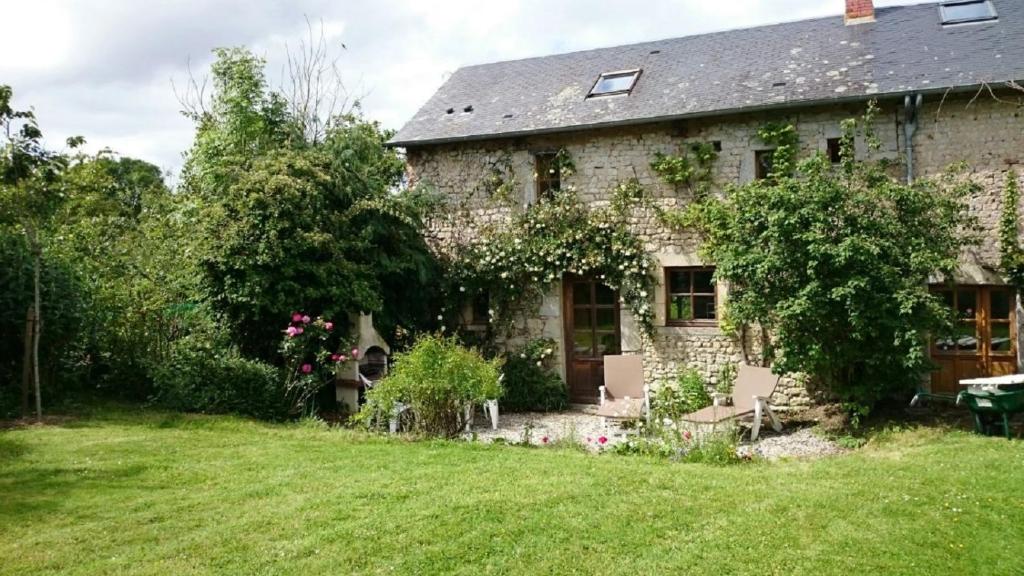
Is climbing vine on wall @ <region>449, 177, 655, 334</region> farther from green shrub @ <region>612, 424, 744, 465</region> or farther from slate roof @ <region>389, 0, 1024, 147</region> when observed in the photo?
green shrub @ <region>612, 424, 744, 465</region>

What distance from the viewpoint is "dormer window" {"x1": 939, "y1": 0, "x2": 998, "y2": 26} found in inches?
422

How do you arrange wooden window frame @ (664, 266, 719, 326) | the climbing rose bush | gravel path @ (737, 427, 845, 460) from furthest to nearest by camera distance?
wooden window frame @ (664, 266, 719, 326)
the climbing rose bush
gravel path @ (737, 427, 845, 460)

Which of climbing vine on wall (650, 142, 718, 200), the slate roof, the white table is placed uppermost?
the slate roof

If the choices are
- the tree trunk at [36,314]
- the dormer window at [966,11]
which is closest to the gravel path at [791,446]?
the dormer window at [966,11]

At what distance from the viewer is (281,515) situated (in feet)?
18.4

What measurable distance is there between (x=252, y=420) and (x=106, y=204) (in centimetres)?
383

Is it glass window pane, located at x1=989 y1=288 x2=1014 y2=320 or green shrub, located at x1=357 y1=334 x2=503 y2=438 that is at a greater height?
glass window pane, located at x1=989 y1=288 x2=1014 y2=320

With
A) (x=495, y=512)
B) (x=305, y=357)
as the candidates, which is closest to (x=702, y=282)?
(x=305, y=357)

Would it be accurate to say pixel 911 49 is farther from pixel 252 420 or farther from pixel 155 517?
pixel 155 517

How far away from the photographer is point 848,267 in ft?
28.4

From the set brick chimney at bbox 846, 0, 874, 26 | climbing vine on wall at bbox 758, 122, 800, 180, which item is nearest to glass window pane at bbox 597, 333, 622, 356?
climbing vine on wall at bbox 758, 122, 800, 180

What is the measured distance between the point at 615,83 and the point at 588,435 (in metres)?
5.97

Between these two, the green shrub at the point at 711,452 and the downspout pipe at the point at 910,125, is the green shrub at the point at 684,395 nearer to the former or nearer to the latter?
the green shrub at the point at 711,452

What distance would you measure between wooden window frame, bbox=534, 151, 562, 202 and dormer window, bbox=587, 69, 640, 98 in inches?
48.7
